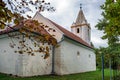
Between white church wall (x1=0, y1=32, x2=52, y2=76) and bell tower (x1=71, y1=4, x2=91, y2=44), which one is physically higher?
bell tower (x1=71, y1=4, x2=91, y2=44)

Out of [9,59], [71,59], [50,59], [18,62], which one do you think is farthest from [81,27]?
[18,62]

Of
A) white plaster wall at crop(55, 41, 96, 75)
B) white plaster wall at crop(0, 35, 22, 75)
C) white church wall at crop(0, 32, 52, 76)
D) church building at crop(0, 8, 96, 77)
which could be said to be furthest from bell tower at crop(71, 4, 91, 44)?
white plaster wall at crop(0, 35, 22, 75)

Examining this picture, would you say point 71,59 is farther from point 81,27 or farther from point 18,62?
point 81,27

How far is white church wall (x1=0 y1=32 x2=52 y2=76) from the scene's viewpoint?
1481 centimetres

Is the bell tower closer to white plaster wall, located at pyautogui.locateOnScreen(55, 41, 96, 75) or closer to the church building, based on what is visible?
the church building

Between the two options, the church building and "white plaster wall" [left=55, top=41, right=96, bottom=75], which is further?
"white plaster wall" [left=55, top=41, right=96, bottom=75]

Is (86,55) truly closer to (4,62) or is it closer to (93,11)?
(93,11)

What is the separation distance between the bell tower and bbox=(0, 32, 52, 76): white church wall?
737 inches

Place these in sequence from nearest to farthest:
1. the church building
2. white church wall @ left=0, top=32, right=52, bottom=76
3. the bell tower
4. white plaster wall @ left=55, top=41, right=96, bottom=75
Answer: white church wall @ left=0, top=32, right=52, bottom=76 → the church building → white plaster wall @ left=55, top=41, right=96, bottom=75 → the bell tower

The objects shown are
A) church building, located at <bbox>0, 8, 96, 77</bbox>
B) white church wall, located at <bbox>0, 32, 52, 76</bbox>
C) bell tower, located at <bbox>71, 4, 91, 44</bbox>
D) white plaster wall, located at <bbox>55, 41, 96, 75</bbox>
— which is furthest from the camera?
bell tower, located at <bbox>71, 4, 91, 44</bbox>

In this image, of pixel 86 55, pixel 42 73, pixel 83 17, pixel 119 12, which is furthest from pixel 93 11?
pixel 83 17

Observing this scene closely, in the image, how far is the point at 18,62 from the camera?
585 inches

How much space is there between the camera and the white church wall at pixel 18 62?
14.8 m

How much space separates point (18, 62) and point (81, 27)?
22.4 m
